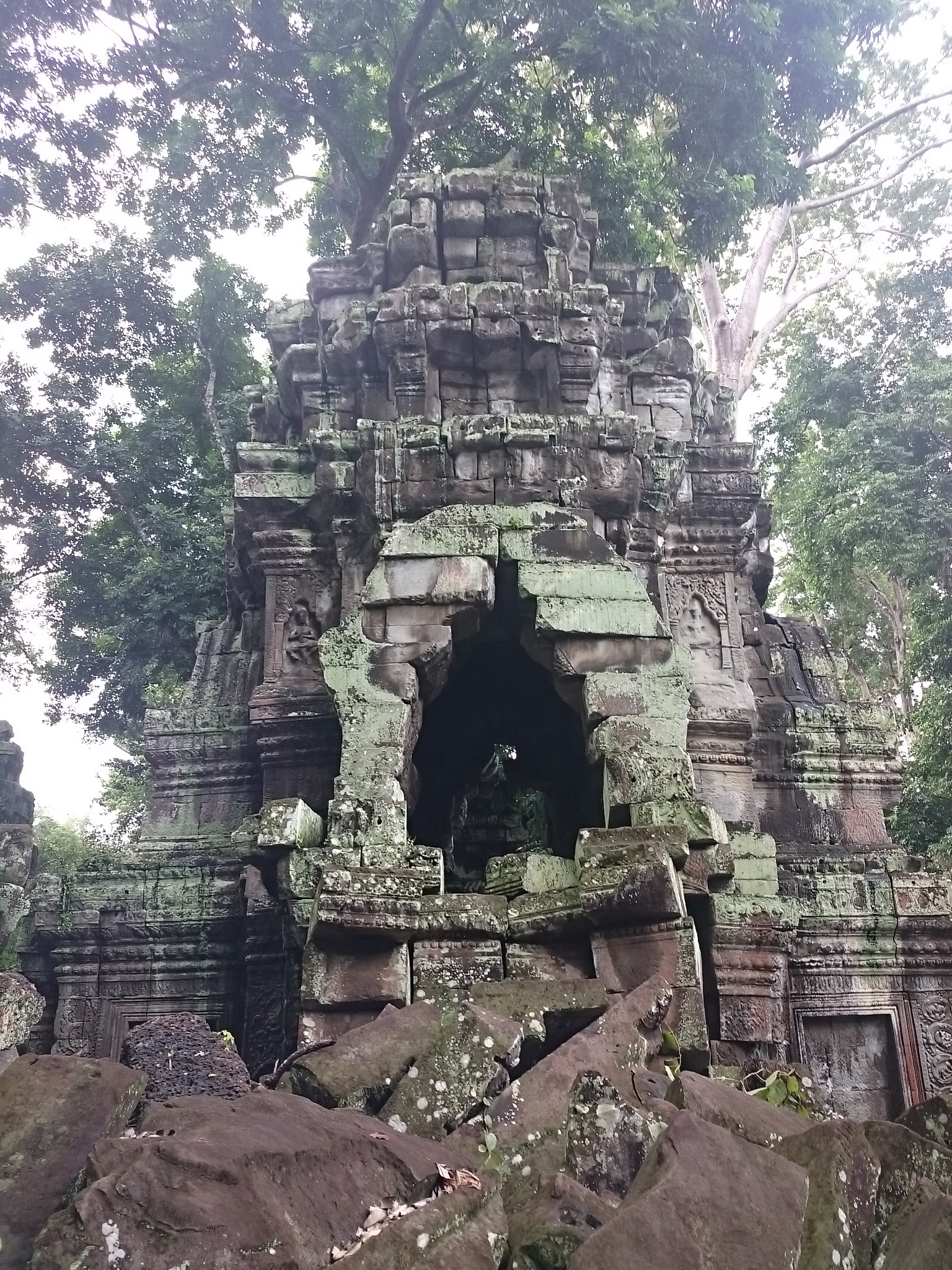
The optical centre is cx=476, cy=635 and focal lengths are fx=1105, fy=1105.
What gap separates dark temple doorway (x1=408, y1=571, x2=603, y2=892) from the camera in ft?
25.9

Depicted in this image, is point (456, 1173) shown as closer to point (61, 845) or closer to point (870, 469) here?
point (870, 469)

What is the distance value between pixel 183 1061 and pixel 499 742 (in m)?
5.31

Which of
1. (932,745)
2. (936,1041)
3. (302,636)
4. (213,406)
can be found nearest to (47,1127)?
(302,636)

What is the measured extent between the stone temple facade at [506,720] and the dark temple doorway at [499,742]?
0.04m

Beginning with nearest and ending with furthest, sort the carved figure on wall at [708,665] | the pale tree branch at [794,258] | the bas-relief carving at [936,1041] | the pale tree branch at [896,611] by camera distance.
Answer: the bas-relief carving at [936,1041] < the carved figure on wall at [708,665] < the pale tree branch at [896,611] < the pale tree branch at [794,258]

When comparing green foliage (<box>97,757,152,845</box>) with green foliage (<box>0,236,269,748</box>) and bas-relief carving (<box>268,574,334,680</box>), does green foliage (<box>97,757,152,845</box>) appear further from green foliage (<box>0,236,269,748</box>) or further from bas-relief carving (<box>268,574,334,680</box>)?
bas-relief carving (<box>268,574,334,680</box>)

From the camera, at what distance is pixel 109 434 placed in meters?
16.7

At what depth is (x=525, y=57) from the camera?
42.3 feet

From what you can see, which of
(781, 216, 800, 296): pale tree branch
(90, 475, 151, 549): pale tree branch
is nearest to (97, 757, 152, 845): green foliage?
(90, 475, 151, 549): pale tree branch

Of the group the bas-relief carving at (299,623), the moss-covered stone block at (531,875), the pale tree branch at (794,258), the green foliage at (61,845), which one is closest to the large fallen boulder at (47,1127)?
the moss-covered stone block at (531,875)

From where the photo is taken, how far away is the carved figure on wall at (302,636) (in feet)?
26.5

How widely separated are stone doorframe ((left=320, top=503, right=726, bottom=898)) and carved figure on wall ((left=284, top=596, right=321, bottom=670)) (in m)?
1.55

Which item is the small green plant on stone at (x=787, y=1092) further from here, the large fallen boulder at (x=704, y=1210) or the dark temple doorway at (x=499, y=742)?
the dark temple doorway at (x=499, y=742)

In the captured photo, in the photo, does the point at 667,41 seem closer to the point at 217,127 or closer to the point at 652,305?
the point at 652,305
